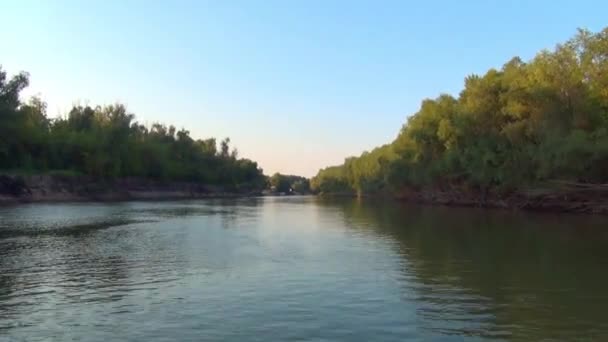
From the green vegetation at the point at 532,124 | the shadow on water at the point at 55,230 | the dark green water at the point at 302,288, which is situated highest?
the green vegetation at the point at 532,124

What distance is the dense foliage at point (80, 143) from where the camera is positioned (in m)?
90.9

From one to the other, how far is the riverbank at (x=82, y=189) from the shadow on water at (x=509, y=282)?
219 ft

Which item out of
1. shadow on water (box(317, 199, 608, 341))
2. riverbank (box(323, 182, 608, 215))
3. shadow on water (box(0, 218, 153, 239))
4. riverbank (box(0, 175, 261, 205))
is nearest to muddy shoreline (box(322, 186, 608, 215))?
riverbank (box(323, 182, 608, 215))

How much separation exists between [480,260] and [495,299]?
878cm

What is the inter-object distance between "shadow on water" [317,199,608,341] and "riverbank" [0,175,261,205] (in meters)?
66.7

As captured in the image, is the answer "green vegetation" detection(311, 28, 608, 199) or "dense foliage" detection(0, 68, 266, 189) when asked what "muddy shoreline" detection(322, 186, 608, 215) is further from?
"dense foliage" detection(0, 68, 266, 189)

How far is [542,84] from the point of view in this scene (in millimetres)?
62125

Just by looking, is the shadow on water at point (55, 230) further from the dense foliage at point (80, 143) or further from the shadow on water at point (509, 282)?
the dense foliage at point (80, 143)

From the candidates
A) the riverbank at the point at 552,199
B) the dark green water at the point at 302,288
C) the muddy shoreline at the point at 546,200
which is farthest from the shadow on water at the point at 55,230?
the muddy shoreline at the point at 546,200

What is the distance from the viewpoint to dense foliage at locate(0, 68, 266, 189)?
90.9m

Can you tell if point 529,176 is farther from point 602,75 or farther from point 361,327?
point 361,327

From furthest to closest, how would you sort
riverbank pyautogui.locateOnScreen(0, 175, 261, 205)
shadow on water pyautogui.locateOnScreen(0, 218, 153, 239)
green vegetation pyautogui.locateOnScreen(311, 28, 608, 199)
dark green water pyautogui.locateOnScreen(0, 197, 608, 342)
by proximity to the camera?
riverbank pyautogui.locateOnScreen(0, 175, 261, 205) → green vegetation pyautogui.locateOnScreen(311, 28, 608, 199) → shadow on water pyautogui.locateOnScreen(0, 218, 153, 239) → dark green water pyautogui.locateOnScreen(0, 197, 608, 342)

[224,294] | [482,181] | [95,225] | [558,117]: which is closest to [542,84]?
[558,117]

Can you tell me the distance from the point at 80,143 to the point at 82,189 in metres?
14.5
